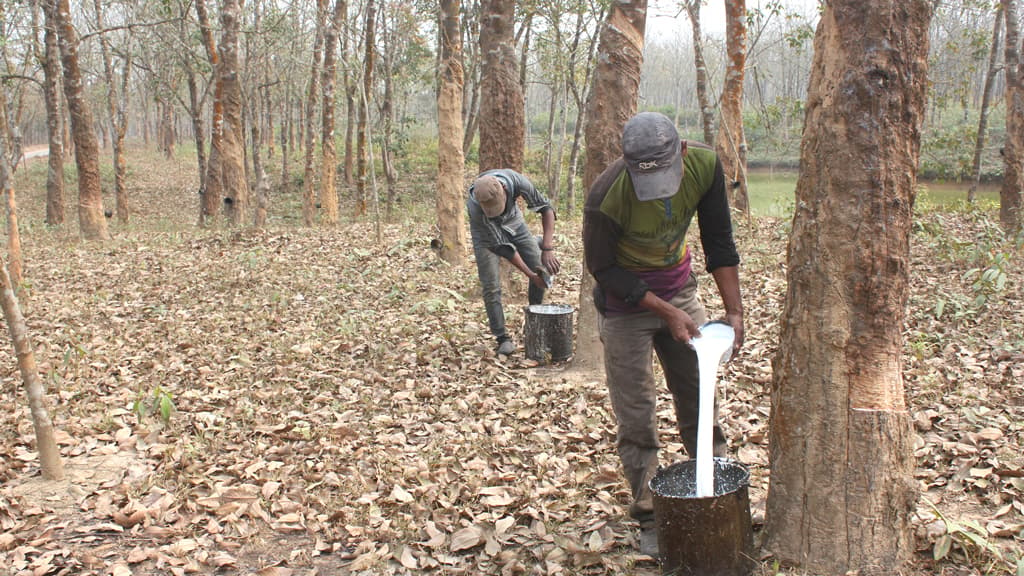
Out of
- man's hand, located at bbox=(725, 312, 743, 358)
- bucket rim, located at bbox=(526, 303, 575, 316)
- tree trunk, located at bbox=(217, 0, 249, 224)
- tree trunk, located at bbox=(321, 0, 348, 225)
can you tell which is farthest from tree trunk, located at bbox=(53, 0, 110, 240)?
man's hand, located at bbox=(725, 312, 743, 358)

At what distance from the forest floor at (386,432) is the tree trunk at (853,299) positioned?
0.86ft

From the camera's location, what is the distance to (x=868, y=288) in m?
2.60

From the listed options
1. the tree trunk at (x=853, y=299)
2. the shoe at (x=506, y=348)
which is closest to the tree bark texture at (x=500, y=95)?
the shoe at (x=506, y=348)

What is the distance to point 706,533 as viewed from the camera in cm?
272

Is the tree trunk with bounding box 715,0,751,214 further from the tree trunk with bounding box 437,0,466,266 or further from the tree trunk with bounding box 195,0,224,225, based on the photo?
the tree trunk with bounding box 195,0,224,225

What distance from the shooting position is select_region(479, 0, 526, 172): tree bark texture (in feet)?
26.0

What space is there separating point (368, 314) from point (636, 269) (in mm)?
4885

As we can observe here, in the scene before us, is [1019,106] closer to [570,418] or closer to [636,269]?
[570,418]

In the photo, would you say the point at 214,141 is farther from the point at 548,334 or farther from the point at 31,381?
the point at 31,381

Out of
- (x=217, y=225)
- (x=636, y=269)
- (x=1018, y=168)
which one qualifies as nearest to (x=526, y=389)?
(x=636, y=269)

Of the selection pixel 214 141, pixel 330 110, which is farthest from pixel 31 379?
pixel 330 110

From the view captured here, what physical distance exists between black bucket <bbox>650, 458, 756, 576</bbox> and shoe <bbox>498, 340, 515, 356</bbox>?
355 centimetres

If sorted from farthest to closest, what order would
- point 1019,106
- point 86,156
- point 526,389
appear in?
point 86,156
point 1019,106
point 526,389

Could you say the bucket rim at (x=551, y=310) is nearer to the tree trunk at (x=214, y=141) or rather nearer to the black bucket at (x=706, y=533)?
the black bucket at (x=706, y=533)
